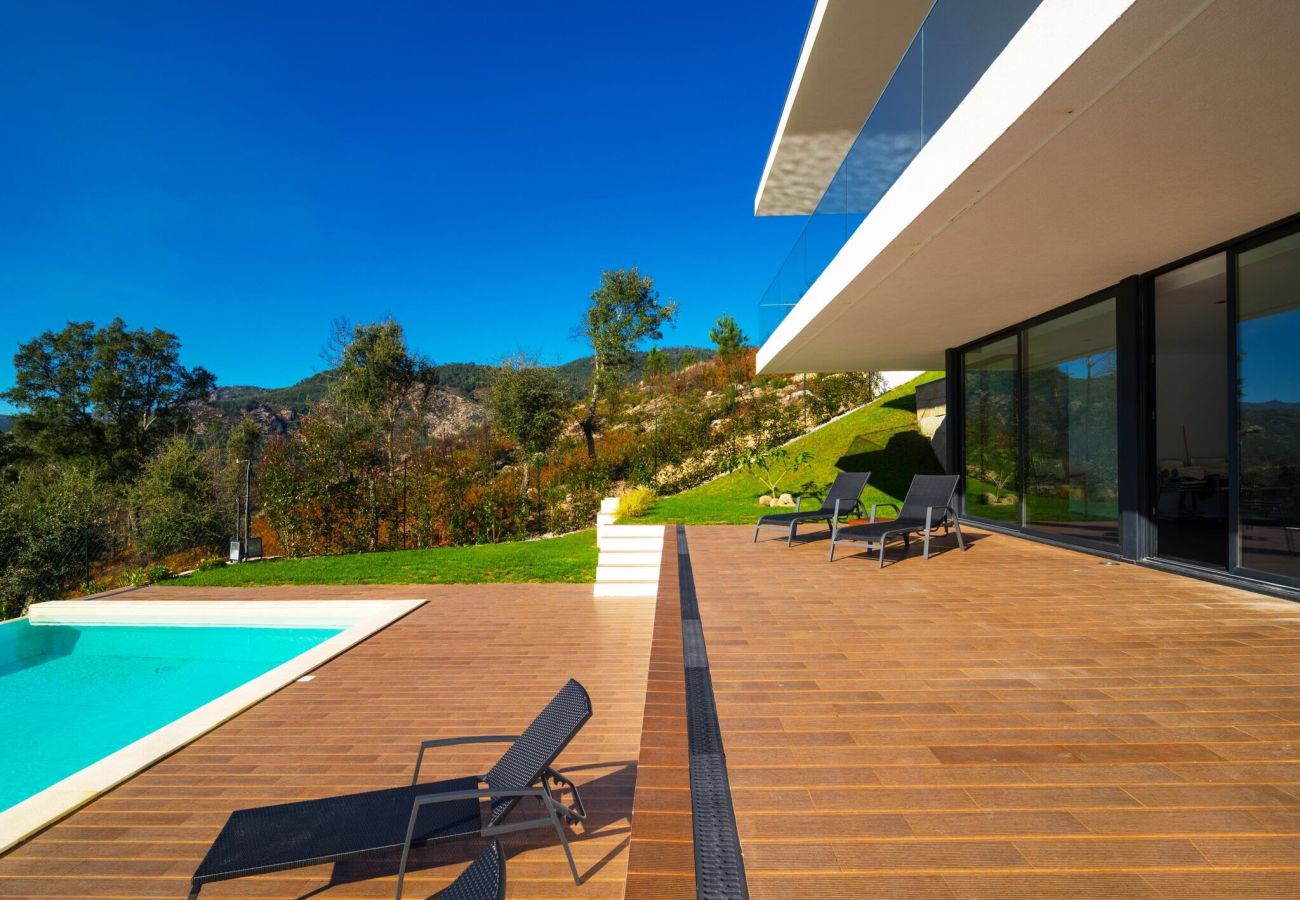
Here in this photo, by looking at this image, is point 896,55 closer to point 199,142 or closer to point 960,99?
point 960,99

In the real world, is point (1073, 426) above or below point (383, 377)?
below

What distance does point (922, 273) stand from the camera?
6.00 metres

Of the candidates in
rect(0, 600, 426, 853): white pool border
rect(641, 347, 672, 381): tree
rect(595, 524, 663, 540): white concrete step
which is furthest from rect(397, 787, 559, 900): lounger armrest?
rect(641, 347, 672, 381): tree

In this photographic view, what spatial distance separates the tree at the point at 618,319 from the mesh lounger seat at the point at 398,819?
58.0 feet

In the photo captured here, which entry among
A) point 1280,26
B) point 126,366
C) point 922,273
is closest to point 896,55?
point 922,273

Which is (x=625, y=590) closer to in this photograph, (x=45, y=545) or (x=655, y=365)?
(x=45, y=545)

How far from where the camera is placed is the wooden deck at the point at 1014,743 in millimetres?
1674

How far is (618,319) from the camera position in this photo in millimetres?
20609

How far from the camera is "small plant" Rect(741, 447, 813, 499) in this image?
1421 cm

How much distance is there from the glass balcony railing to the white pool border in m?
6.25

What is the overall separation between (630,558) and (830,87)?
8338mm

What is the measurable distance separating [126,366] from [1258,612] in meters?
34.7

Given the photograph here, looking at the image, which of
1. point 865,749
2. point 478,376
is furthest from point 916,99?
point 478,376

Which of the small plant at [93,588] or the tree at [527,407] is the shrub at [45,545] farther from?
the tree at [527,407]
